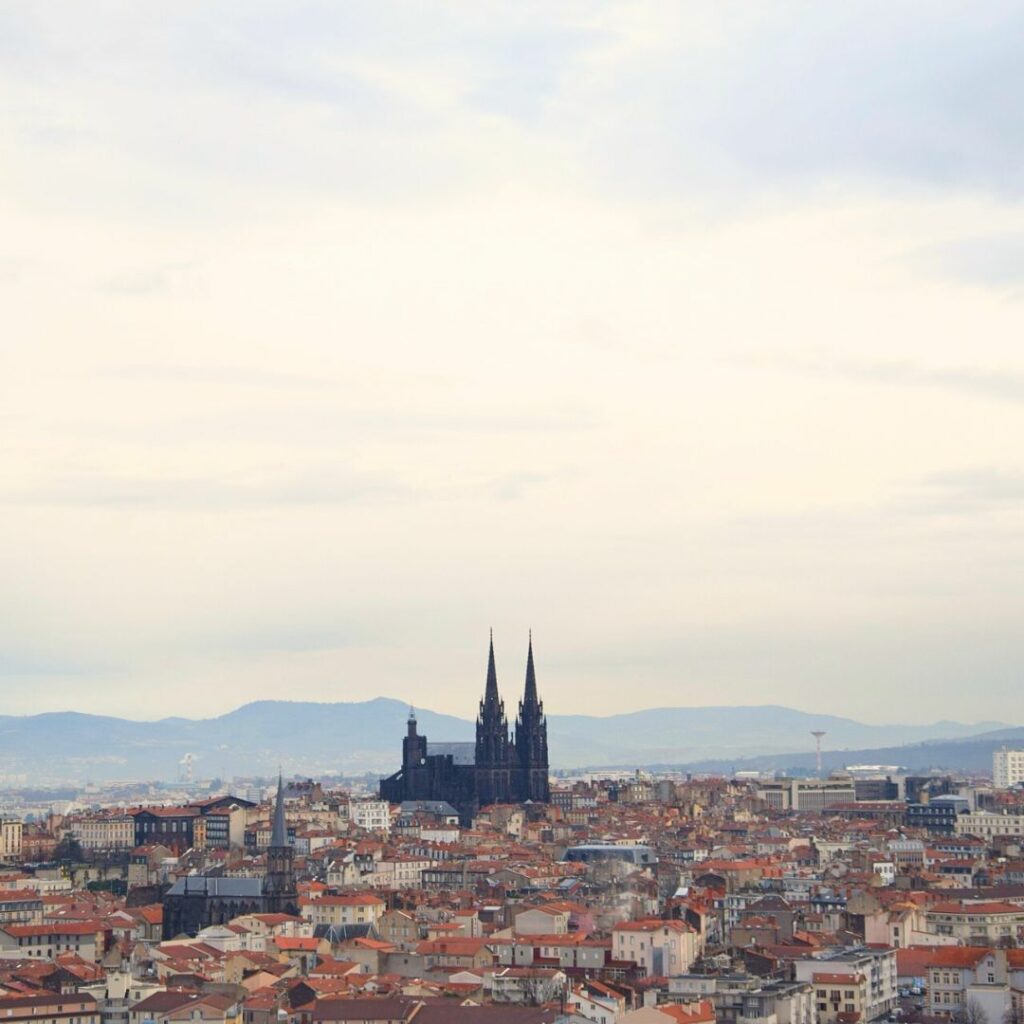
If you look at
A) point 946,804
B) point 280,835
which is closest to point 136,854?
point 280,835

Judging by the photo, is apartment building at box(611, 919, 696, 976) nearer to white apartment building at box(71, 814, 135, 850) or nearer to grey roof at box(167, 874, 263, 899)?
grey roof at box(167, 874, 263, 899)

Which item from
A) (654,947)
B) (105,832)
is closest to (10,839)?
(105,832)

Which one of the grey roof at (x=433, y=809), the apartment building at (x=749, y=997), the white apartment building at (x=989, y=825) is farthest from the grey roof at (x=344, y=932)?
the grey roof at (x=433, y=809)

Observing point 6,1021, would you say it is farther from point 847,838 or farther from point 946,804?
point 946,804

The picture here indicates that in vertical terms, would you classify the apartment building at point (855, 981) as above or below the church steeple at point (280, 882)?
below

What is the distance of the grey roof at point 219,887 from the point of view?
366 ft

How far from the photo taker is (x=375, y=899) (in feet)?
→ 360

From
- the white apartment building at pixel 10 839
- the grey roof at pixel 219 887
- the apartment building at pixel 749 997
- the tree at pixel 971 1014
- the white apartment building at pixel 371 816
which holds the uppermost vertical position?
the white apartment building at pixel 371 816

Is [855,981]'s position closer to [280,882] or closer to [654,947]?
[654,947]

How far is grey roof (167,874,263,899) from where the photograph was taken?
111562 millimetres

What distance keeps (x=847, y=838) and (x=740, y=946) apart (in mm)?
73582

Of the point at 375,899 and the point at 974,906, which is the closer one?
the point at 974,906

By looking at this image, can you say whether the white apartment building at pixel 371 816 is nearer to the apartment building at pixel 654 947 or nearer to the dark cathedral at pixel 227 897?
the dark cathedral at pixel 227 897

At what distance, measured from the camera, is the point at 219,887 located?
367ft
